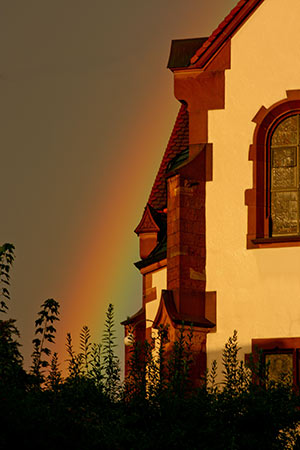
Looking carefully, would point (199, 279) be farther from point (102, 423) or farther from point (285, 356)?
point (102, 423)

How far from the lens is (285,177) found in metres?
29.7

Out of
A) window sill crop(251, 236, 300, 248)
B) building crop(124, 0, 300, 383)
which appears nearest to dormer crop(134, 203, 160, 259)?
building crop(124, 0, 300, 383)

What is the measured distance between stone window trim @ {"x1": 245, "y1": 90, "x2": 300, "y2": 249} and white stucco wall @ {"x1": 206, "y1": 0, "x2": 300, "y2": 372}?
0.44ft

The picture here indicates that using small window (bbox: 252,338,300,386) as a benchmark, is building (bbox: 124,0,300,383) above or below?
above

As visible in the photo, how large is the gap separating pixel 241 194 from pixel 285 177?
1.02 meters

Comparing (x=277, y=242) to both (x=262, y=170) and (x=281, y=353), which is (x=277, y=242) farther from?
(x=281, y=353)

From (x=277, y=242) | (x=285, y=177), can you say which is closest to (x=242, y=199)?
(x=285, y=177)

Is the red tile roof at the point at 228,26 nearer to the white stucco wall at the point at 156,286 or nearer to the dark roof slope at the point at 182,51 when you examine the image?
the dark roof slope at the point at 182,51

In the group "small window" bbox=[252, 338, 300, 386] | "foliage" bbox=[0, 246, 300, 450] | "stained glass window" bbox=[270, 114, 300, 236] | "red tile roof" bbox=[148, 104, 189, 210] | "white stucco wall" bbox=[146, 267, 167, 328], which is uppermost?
"red tile roof" bbox=[148, 104, 189, 210]

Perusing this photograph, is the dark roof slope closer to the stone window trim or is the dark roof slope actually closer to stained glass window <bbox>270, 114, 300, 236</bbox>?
the stone window trim

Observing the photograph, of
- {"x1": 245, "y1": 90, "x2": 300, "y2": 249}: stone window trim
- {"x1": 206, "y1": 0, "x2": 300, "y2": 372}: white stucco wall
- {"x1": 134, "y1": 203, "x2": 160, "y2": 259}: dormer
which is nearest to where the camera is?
{"x1": 206, "y1": 0, "x2": 300, "y2": 372}: white stucco wall

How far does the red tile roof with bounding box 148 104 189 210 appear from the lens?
3703 centimetres

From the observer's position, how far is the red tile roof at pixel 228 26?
3025 cm

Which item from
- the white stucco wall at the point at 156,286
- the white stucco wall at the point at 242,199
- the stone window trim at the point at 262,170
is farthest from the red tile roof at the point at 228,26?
the white stucco wall at the point at 156,286
